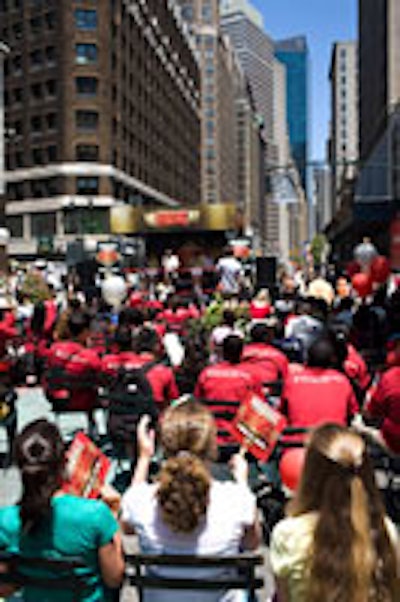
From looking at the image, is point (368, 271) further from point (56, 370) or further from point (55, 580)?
point (55, 580)

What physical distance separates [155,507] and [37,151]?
2739 inches

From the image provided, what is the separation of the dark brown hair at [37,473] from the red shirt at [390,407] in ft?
10.7

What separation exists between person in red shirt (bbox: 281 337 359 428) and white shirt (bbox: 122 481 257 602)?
2.23m

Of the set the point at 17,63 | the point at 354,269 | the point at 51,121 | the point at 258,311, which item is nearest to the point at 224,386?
the point at 258,311

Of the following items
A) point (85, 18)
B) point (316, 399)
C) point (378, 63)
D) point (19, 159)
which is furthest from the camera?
point (378, 63)

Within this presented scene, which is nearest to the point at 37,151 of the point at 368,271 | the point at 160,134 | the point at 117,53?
the point at 117,53

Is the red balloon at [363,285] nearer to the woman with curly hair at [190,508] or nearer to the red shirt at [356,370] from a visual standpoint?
the red shirt at [356,370]

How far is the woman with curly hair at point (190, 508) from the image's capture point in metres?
3.18

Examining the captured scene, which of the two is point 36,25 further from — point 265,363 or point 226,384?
point 226,384

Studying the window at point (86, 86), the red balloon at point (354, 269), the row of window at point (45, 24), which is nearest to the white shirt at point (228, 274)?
the red balloon at point (354, 269)

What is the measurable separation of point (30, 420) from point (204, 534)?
7.22 m

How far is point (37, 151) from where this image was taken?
69188 millimetres

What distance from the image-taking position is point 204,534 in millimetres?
3227

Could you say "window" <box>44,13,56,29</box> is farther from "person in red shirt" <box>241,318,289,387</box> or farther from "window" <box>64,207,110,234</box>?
"person in red shirt" <box>241,318,289,387</box>
